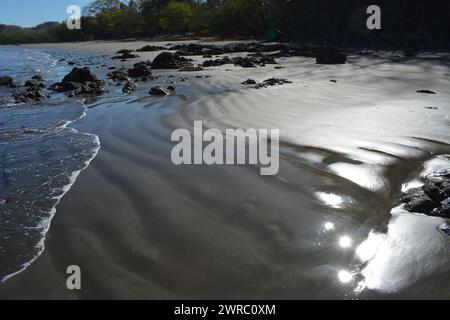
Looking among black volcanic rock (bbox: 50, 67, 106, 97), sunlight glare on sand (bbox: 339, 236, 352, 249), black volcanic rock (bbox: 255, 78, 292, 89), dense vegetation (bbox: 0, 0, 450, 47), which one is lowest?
sunlight glare on sand (bbox: 339, 236, 352, 249)

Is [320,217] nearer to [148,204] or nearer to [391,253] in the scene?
[391,253]

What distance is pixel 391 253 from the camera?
8.25 feet

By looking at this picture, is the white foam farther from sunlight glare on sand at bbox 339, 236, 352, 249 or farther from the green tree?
the green tree

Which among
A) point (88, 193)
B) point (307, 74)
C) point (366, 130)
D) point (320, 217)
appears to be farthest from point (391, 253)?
point (307, 74)

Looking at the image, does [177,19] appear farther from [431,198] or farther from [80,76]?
[431,198]

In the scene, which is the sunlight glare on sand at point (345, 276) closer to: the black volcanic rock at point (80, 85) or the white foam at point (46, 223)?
the white foam at point (46, 223)

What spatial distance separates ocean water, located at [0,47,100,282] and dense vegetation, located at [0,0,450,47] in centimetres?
1717

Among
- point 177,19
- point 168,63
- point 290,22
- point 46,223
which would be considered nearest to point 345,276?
point 46,223

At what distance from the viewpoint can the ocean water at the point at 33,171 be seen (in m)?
2.85

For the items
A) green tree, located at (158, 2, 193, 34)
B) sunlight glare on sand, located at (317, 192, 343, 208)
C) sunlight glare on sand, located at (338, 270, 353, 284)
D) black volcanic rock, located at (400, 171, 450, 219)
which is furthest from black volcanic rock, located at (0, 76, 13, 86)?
green tree, located at (158, 2, 193, 34)

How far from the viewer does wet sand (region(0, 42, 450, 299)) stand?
2.31 meters

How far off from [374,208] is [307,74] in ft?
29.0

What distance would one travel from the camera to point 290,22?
31.3m

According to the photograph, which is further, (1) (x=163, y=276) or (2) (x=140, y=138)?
(2) (x=140, y=138)
